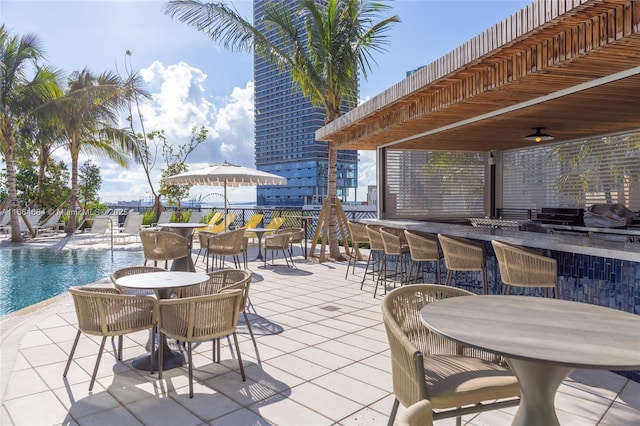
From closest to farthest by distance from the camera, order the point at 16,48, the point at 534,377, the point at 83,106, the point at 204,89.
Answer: the point at 534,377
the point at 16,48
the point at 83,106
the point at 204,89

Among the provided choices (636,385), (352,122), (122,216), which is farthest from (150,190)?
(636,385)

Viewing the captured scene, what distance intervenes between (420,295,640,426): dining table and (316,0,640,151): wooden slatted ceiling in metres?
1.78

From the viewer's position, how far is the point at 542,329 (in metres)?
1.71

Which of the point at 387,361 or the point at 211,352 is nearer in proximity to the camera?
the point at 387,361

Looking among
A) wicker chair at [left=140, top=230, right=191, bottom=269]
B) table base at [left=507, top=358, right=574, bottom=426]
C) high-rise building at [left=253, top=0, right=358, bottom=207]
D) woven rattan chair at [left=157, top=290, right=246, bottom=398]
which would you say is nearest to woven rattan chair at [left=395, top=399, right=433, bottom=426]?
table base at [left=507, top=358, right=574, bottom=426]

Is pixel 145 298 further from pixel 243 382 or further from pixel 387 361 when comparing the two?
pixel 387 361

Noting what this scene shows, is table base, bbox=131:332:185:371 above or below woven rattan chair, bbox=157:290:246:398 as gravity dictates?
below

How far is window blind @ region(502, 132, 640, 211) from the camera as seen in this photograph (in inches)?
287

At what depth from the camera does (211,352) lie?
3.63 metres

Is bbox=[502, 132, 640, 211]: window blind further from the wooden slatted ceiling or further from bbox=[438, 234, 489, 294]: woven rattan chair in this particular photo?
bbox=[438, 234, 489, 294]: woven rattan chair

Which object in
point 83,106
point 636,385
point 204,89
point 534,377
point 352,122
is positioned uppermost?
point 204,89

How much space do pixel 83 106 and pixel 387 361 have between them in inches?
583

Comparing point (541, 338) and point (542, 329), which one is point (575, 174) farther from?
point (541, 338)

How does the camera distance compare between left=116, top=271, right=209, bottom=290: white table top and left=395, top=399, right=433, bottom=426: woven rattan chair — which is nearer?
left=395, top=399, right=433, bottom=426: woven rattan chair
